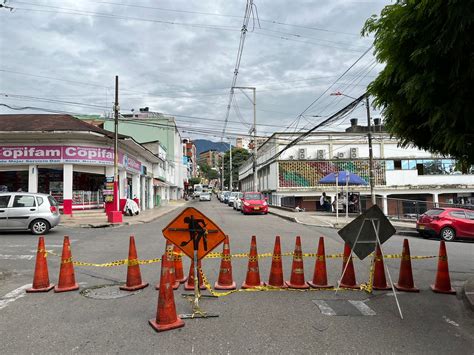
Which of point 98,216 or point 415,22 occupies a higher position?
point 415,22

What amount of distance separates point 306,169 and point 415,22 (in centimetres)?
3856

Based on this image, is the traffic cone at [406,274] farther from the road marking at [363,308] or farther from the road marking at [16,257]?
the road marking at [16,257]

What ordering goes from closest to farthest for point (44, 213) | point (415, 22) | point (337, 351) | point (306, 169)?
point (337, 351) < point (415, 22) < point (44, 213) < point (306, 169)

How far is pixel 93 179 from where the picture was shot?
85.9ft

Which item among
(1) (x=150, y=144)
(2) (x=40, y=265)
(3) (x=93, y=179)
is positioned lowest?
(2) (x=40, y=265)

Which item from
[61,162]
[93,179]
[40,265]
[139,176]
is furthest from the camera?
[139,176]

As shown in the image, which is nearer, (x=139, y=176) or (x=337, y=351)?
(x=337, y=351)

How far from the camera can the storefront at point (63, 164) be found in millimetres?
23109

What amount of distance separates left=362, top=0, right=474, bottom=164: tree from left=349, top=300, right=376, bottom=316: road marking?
2547mm

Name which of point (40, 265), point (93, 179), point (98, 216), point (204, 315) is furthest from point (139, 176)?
point (204, 315)

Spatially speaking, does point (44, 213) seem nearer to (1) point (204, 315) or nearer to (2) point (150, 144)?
(1) point (204, 315)

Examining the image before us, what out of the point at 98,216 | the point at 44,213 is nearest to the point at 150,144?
the point at 98,216

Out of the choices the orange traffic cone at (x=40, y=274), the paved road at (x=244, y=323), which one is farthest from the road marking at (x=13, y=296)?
the orange traffic cone at (x=40, y=274)

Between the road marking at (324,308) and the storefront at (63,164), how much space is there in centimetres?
1788
